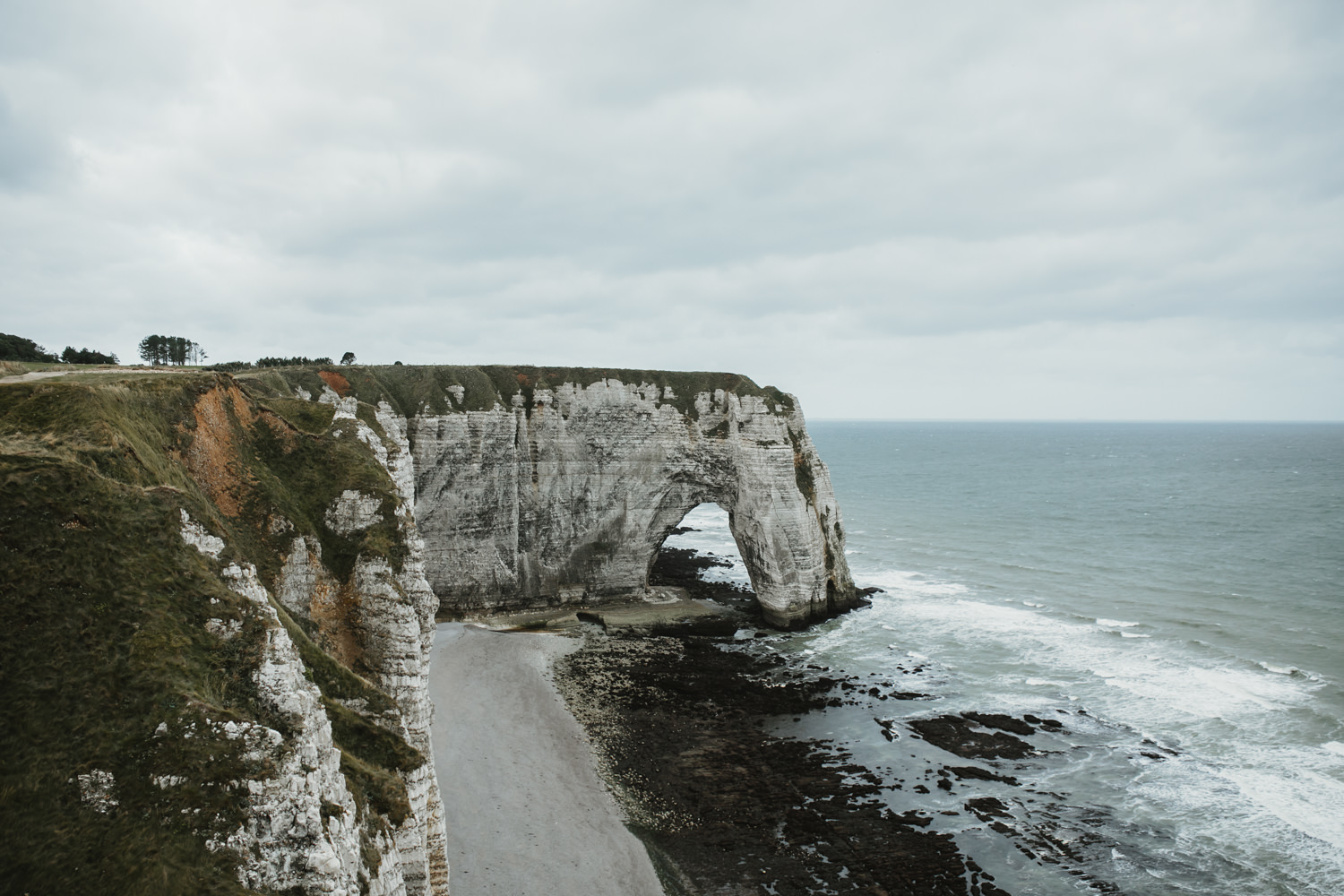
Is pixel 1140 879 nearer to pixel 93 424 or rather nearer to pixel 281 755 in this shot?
pixel 281 755

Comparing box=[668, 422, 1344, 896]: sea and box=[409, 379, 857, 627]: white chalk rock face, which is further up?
box=[409, 379, 857, 627]: white chalk rock face

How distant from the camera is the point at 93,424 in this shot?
34.9 ft

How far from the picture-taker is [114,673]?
27.9 ft

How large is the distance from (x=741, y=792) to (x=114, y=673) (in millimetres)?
20997

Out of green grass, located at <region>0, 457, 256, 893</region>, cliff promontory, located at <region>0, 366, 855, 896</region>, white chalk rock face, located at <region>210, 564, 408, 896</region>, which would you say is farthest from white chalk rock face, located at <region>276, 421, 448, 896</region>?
green grass, located at <region>0, 457, 256, 893</region>

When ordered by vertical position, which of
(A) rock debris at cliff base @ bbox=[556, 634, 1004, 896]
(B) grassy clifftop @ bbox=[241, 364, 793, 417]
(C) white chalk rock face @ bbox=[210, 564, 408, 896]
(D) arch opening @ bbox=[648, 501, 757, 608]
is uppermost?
(B) grassy clifftop @ bbox=[241, 364, 793, 417]

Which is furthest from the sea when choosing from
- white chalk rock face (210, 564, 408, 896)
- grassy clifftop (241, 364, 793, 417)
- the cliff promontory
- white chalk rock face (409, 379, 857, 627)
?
white chalk rock face (210, 564, 408, 896)

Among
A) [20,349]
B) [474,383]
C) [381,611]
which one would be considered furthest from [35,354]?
[381,611]

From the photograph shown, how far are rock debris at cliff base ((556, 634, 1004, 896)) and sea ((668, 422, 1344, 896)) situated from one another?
1.40m

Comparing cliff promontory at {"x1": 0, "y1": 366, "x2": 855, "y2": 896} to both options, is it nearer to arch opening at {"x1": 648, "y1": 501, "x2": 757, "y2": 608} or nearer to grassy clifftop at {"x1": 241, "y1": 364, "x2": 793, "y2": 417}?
grassy clifftop at {"x1": 241, "y1": 364, "x2": 793, "y2": 417}

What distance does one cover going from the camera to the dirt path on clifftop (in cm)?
2006

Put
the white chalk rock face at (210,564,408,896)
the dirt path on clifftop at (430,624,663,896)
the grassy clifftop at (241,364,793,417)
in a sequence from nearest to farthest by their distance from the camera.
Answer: the white chalk rock face at (210,564,408,896), the dirt path on clifftop at (430,624,663,896), the grassy clifftop at (241,364,793,417)

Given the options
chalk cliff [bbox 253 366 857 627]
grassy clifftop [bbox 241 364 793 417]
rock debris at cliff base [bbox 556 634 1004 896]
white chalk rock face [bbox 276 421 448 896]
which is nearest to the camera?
white chalk rock face [bbox 276 421 448 896]

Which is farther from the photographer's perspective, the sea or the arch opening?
the arch opening
